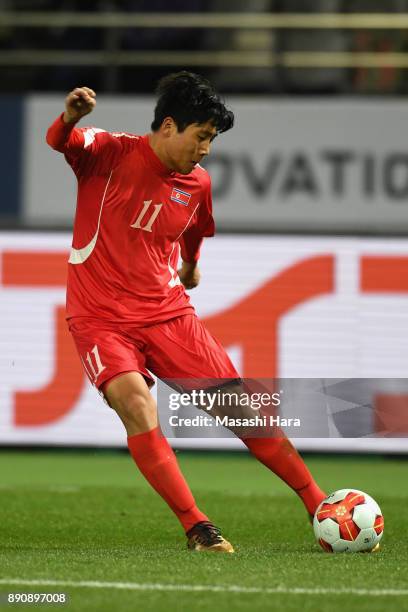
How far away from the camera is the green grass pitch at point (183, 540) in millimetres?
4883

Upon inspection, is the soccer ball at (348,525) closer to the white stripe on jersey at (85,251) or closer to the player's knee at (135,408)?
the player's knee at (135,408)

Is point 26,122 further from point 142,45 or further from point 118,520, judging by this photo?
point 118,520

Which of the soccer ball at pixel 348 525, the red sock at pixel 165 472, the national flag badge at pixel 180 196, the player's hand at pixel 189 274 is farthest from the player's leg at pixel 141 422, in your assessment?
the player's hand at pixel 189 274

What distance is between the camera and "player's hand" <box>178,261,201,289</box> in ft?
23.4

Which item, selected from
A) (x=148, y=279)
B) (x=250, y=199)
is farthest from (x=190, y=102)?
(x=250, y=199)

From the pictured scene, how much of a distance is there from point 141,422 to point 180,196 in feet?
3.52

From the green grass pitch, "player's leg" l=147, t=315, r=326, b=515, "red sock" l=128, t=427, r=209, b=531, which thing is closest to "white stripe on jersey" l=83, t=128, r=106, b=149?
"player's leg" l=147, t=315, r=326, b=515

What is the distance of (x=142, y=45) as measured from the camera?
14.3 m

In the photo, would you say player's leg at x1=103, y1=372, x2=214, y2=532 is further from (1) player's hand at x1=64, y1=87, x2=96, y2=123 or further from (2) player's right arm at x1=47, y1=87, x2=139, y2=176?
(1) player's hand at x1=64, y1=87, x2=96, y2=123

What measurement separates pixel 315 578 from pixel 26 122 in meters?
8.67

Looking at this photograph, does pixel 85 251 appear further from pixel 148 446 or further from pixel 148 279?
pixel 148 446

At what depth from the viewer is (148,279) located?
21.0ft

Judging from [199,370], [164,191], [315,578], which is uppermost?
[164,191]

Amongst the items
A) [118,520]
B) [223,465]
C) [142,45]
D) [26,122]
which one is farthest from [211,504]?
[142,45]
